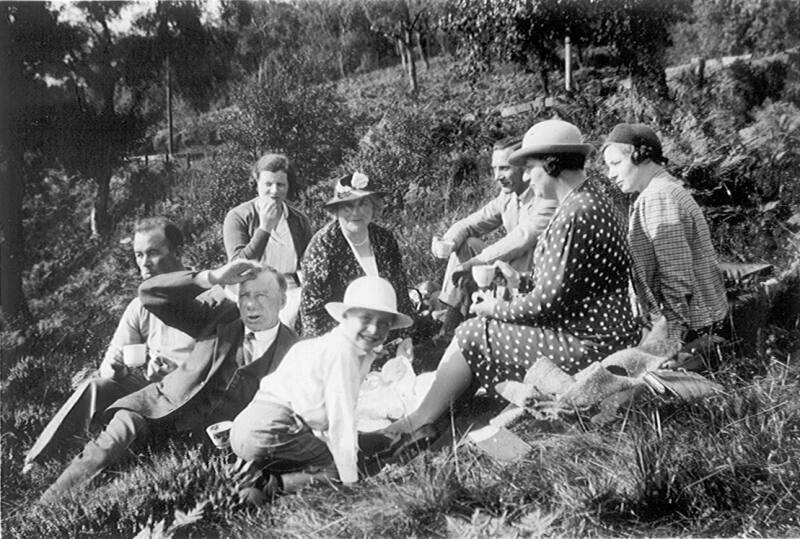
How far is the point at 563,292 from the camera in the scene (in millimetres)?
3514

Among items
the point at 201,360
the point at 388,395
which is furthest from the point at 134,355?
the point at 388,395

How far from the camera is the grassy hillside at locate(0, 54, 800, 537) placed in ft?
10.8

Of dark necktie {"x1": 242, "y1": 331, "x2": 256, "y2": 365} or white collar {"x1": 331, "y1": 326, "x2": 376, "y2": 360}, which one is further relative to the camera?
dark necktie {"x1": 242, "y1": 331, "x2": 256, "y2": 365}

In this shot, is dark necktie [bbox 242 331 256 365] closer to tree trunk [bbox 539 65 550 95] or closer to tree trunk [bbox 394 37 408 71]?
tree trunk [bbox 394 37 408 71]

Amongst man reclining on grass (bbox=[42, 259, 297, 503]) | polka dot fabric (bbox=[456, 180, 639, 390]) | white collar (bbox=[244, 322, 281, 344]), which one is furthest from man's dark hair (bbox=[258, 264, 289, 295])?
polka dot fabric (bbox=[456, 180, 639, 390])

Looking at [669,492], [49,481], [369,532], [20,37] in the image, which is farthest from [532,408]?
[20,37]

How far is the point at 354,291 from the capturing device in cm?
399

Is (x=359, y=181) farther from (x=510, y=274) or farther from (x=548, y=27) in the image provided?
(x=548, y=27)

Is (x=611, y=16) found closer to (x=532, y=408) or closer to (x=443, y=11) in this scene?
(x=443, y=11)

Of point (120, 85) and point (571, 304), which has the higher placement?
point (120, 85)

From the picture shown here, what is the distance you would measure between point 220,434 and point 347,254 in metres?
1.18

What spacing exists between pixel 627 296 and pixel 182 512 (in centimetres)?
240

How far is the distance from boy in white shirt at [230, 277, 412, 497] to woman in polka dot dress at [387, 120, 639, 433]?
23.8 inches

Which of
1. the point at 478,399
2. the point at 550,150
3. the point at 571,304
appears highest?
the point at 550,150
